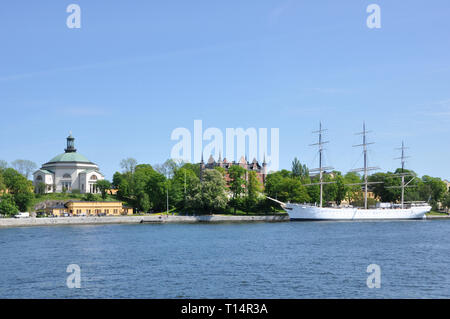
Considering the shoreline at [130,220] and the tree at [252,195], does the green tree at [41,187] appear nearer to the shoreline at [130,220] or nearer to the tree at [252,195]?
the shoreline at [130,220]

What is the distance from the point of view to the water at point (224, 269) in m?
25.8

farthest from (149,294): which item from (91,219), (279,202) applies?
(279,202)

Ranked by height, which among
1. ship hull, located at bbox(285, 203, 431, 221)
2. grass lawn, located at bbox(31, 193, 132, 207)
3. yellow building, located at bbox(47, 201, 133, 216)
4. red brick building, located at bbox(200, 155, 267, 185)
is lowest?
ship hull, located at bbox(285, 203, 431, 221)

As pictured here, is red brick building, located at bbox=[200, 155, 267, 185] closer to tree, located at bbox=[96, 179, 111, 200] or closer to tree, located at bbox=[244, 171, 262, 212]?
tree, located at bbox=[96, 179, 111, 200]

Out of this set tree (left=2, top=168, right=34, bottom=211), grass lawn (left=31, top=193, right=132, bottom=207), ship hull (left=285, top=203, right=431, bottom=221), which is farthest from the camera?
grass lawn (left=31, top=193, right=132, bottom=207)

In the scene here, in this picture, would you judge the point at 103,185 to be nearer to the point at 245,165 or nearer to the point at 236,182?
the point at 236,182

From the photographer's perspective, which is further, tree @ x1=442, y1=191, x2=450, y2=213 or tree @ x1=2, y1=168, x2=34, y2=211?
tree @ x1=442, y1=191, x2=450, y2=213

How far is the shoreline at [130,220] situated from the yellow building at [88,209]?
1223cm

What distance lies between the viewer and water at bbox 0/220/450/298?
25828mm

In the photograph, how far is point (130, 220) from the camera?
97.1m

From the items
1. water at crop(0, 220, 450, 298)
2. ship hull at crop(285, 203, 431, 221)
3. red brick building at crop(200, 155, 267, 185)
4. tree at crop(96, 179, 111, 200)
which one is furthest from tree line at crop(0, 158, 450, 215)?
water at crop(0, 220, 450, 298)

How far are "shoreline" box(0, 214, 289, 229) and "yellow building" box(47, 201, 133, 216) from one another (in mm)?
12235
